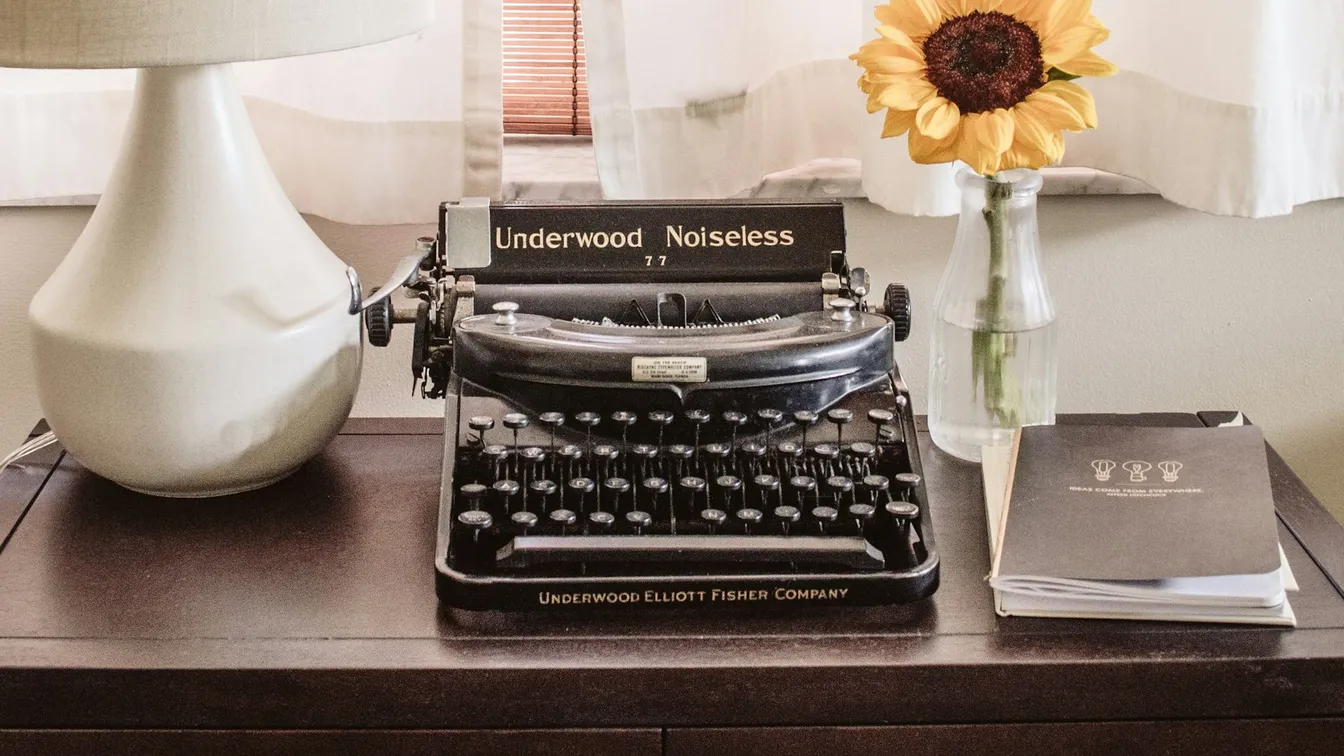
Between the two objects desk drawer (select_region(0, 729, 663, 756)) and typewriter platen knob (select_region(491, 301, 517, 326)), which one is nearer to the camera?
desk drawer (select_region(0, 729, 663, 756))

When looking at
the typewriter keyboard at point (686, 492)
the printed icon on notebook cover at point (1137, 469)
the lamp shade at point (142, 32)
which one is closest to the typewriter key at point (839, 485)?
the typewriter keyboard at point (686, 492)

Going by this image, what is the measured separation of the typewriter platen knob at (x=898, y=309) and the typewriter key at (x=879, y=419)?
0.30ft

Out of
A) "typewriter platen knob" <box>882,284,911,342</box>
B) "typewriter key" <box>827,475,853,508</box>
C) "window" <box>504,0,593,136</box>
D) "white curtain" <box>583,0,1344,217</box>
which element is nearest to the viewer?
"typewriter key" <box>827,475,853,508</box>

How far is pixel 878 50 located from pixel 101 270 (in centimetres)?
59

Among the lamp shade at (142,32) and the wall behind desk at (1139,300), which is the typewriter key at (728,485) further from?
the wall behind desk at (1139,300)

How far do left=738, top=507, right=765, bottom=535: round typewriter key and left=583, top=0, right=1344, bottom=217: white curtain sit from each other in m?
0.43

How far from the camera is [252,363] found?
100 centimetres

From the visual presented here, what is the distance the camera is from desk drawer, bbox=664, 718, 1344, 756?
0.87 meters

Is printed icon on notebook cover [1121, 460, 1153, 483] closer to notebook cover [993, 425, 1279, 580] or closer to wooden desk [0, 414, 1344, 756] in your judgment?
notebook cover [993, 425, 1279, 580]

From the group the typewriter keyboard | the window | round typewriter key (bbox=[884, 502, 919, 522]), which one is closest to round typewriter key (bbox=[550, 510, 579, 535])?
the typewriter keyboard

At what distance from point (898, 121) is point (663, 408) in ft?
0.91

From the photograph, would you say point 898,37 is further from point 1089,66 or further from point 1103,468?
point 1103,468

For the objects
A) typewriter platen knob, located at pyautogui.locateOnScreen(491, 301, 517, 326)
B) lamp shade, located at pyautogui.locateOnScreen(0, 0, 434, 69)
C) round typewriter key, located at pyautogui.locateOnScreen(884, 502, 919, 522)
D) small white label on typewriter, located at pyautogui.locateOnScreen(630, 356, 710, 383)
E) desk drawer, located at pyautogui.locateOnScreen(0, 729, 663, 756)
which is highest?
lamp shade, located at pyautogui.locateOnScreen(0, 0, 434, 69)

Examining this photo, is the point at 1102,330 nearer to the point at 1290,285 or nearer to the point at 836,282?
the point at 1290,285
